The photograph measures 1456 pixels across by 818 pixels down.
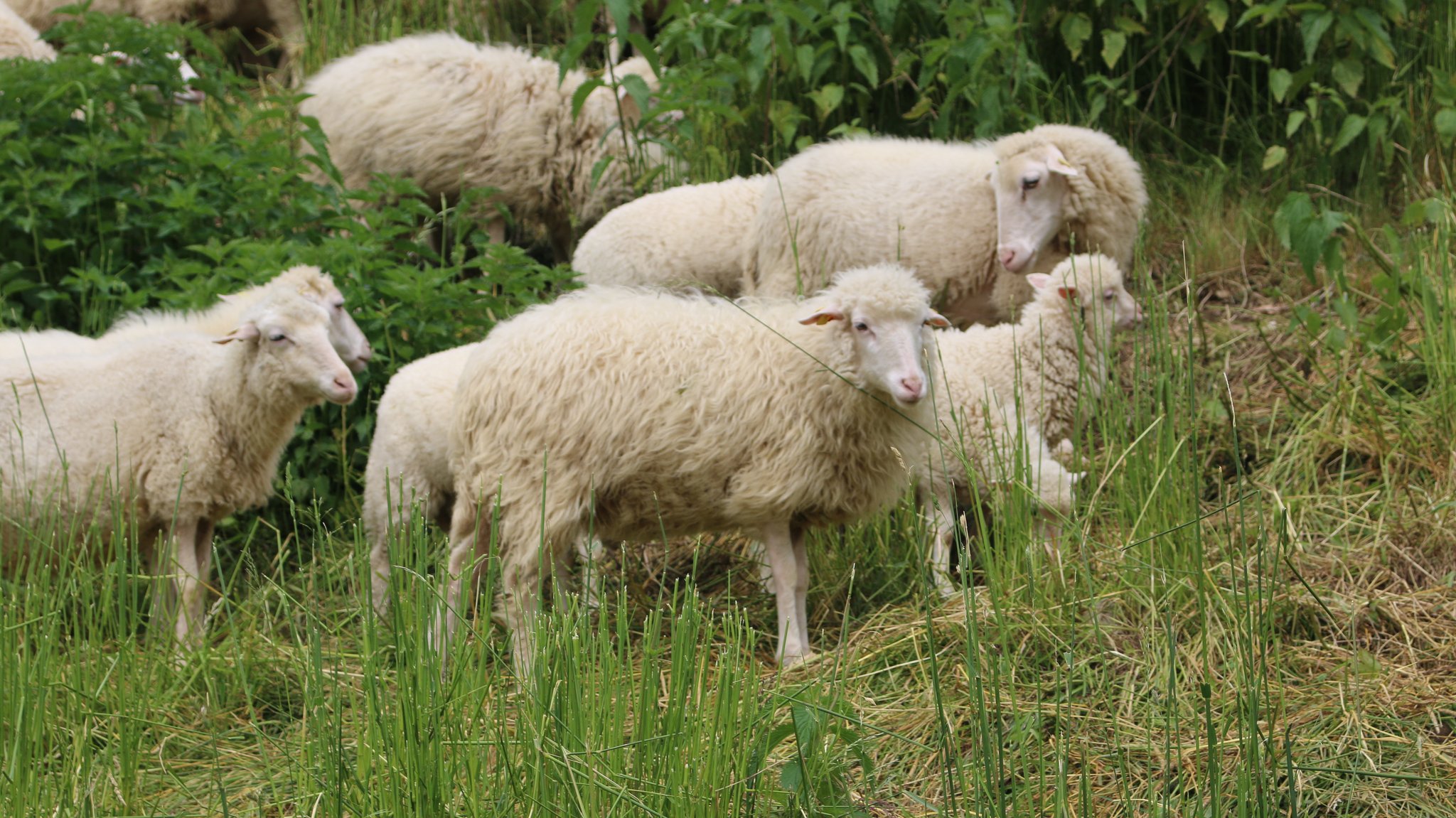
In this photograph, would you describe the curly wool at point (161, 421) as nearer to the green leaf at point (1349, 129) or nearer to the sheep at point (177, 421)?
the sheep at point (177, 421)

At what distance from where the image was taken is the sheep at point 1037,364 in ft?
15.7

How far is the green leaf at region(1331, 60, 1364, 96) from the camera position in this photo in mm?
6266

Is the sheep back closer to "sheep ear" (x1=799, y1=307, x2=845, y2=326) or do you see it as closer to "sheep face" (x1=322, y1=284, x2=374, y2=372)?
"sheep ear" (x1=799, y1=307, x2=845, y2=326)

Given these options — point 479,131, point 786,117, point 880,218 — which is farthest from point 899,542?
point 479,131

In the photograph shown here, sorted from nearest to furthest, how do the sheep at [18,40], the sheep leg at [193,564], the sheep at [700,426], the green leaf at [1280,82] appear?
the sheep at [700,426] → the sheep leg at [193,564] → the green leaf at [1280,82] → the sheep at [18,40]

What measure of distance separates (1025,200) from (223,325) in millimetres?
2803

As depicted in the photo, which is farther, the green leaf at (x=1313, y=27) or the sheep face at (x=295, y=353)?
the green leaf at (x=1313, y=27)

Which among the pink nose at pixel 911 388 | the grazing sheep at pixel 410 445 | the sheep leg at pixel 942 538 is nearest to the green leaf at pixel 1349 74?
the sheep leg at pixel 942 538

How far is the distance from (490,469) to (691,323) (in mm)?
702

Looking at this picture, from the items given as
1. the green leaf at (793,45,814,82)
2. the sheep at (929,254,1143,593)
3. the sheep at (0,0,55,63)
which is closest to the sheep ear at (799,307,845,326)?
the sheep at (929,254,1143,593)

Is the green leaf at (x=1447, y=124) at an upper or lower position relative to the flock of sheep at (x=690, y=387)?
upper

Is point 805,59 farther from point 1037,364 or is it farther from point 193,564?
point 193,564

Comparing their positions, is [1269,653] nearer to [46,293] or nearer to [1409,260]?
[1409,260]

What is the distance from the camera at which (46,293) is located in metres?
5.82
